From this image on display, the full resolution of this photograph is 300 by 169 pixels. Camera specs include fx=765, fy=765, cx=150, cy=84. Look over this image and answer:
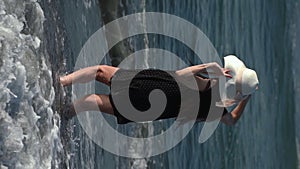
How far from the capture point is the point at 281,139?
1085cm

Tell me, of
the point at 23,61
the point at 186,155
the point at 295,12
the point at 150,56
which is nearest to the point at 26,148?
the point at 23,61

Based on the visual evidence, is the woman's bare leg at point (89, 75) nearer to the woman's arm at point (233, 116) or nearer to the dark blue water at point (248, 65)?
the woman's arm at point (233, 116)

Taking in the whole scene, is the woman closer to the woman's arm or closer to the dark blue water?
the woman's arm

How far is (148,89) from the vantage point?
4359mm

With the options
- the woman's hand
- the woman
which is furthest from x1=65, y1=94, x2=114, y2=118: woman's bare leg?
the woman's hand

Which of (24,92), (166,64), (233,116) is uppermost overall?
(166,64)

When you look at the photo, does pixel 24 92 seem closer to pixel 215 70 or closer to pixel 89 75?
pixel 89 75

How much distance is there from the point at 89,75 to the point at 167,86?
1.51 feet

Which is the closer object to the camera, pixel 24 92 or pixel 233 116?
pixel 24 92

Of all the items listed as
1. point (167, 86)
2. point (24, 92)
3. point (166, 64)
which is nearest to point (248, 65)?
point (166, 64)

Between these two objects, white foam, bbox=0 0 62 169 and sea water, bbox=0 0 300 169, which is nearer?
white foam, bbox=0 0 62 169

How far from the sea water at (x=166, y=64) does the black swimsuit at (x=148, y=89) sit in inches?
13.9

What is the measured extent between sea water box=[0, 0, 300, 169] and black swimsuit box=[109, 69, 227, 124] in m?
0.35

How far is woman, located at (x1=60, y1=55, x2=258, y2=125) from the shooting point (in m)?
4.35
